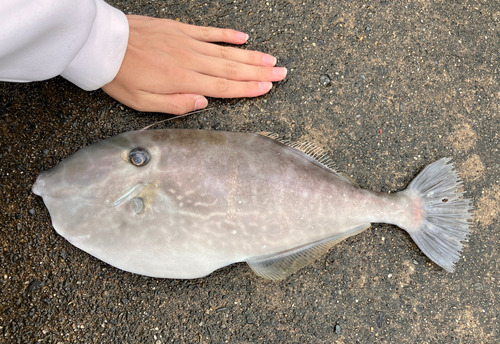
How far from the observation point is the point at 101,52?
5.84ft

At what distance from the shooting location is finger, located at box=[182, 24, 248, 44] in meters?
2.06

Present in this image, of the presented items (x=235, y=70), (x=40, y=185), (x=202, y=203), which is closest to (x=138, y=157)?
(x=202, y=203)

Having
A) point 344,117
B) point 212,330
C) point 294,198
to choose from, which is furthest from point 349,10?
point 212,330

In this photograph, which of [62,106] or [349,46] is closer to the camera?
[62,106]

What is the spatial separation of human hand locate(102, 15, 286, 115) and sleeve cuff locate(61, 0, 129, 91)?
0.07 meters

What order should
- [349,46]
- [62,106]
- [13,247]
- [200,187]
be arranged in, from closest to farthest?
1. [200,187]
2. [13,247]
3. [62,106]
4. [349,46]

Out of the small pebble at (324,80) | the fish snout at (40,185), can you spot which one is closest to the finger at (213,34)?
the small pebble at (324,80)

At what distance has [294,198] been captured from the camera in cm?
180

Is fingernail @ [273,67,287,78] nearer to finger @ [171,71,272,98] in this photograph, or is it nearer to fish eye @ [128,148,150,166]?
finger @ [171,71,272,98]

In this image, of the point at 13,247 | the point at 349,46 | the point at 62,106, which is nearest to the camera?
the point at 13,247

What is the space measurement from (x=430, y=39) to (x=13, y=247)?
280 cm

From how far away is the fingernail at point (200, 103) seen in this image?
202cm

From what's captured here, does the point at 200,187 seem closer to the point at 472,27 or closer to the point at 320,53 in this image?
the point at 320,53

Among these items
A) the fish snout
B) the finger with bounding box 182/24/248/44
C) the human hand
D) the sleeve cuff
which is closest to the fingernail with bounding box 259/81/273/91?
the human hand
